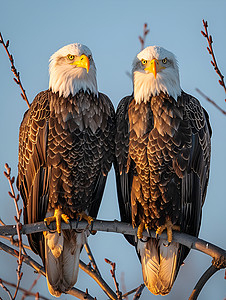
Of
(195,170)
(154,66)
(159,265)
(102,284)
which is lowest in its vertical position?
(102,284)

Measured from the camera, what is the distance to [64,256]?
5.54 meters

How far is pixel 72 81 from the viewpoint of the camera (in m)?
5.31

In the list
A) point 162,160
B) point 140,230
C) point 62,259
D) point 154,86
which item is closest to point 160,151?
point 162,160

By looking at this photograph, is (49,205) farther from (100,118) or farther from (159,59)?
(159,59)

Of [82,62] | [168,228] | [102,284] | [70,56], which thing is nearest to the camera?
[102,284]

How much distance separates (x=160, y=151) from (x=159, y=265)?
50.9 inches

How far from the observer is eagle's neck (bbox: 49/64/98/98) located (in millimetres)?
5296

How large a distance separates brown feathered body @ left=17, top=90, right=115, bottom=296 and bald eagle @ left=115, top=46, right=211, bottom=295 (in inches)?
8.3

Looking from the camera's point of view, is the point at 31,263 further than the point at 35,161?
No

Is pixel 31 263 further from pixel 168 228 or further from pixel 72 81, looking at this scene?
pixel 72 81

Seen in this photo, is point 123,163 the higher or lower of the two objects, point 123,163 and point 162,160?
the higher

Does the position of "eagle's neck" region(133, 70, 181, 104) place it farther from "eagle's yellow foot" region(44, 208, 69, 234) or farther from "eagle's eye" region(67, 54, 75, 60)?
"eagle's yellow foot" region(44, 208, 69, 234)

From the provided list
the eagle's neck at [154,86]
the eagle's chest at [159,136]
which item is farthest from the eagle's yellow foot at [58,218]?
the eagle's neck at [154,86]

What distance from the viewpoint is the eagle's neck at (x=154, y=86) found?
5.25 metres
